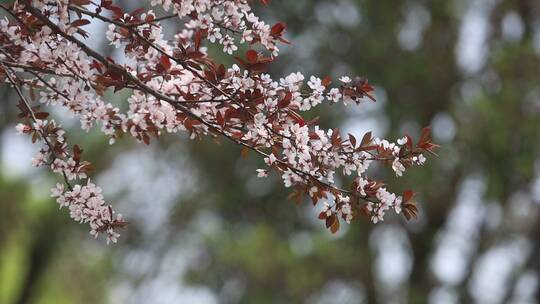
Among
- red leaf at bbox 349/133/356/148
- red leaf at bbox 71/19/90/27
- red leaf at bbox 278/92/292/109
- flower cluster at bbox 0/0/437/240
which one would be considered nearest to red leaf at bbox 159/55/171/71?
flower cluster at bbox 0/0/437/240

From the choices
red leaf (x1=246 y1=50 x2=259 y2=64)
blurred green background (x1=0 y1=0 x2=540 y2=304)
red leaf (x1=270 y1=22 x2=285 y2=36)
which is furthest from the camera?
blurred green background (x1=0 y1=0 x2=540 y2=304)

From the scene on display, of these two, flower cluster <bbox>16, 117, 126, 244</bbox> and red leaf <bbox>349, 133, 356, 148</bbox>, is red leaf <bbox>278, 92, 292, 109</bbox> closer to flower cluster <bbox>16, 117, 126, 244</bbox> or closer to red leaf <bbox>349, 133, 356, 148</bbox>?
red leaf <bbox>349, 133, 356, 148</bbox>

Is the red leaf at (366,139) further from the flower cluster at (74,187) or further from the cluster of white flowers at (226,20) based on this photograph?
the flower cluster at (74,187)

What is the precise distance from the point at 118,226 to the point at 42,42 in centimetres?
63

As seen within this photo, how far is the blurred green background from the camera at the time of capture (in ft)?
25.3

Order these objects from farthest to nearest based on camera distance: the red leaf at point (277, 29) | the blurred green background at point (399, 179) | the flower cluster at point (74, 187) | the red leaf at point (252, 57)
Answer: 1. the blurred green background at point (399, 179)
2. the flower cluster at point (74, 187)
3. the red leaf at point (277, 29)
4. the red leaf at point (252, 57)

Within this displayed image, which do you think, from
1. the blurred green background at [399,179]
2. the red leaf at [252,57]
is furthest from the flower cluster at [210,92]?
the blurred green background at [399,179]

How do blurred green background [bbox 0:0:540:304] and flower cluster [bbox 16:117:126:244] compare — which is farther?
blurred green background [bbox 0:0:540:304]

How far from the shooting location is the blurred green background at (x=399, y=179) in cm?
771

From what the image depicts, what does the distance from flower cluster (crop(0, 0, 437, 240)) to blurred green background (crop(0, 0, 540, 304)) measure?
5.02 meters

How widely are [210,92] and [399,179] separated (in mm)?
5475

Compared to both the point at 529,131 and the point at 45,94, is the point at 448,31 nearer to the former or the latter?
the point at 529,131

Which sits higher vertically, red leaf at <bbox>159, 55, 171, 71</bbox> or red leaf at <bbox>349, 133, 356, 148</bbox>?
red leaf at <bbox>159, 55, 171, 71</bbox>

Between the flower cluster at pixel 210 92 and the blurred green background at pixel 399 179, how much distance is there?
5.02 meters
